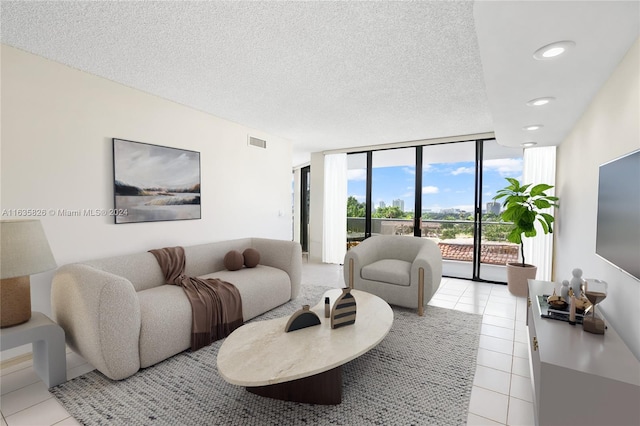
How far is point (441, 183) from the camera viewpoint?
5.48 meters

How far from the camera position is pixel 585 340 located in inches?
66.5

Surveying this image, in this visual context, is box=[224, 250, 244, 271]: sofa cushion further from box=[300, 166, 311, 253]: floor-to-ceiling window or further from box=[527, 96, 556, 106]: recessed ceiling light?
box=[300, 166, 311, 253]: floor-to-ceiling window

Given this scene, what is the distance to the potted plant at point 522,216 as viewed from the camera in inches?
155

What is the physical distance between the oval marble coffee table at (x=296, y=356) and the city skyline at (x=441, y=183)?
372 cm

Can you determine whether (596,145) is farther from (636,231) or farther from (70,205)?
(70,205)

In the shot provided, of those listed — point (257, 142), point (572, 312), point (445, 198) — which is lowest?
point (572, 312)

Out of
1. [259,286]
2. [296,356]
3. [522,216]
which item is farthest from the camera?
[522,216]

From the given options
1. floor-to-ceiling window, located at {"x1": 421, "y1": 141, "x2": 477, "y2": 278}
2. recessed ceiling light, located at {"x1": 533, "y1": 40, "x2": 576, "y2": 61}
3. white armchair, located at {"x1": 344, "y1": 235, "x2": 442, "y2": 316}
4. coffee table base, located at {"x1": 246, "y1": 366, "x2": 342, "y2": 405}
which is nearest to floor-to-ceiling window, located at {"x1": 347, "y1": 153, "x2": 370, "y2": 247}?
floor-to-ceiling window, located at {"x1": 421, "y1": 141, "x2": 477, "y2": 278}

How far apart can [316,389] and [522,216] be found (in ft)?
11.7

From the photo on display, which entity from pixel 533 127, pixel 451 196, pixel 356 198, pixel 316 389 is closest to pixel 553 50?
pixel 533 127

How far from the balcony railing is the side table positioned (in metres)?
5.17

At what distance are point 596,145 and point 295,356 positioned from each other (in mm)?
2765

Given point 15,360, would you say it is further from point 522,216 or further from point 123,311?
point 522,216

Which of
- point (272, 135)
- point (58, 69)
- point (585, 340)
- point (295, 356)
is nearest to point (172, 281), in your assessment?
point (295, 356)
